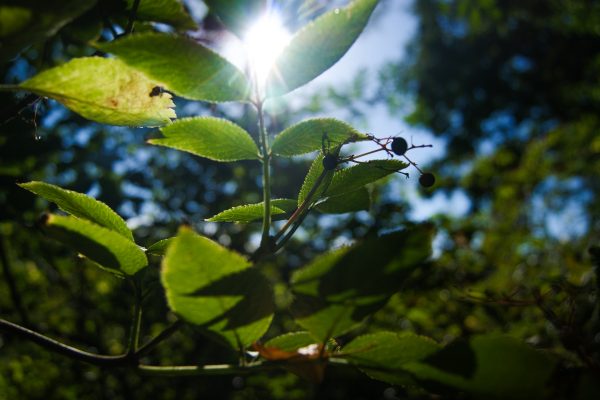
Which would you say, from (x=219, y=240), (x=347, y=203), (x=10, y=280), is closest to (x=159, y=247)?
(x=347, y=203)

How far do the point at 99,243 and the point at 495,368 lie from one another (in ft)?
1.84

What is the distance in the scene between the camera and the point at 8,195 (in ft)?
5.85

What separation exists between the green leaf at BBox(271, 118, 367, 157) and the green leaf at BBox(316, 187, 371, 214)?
143mm

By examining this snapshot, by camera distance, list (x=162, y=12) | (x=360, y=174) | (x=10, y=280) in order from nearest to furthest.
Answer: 1. (x=360, y=174)
2. (x=162, y=12)
3. (x=10, y=280)

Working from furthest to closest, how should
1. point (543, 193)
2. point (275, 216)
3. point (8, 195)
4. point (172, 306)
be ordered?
point (543, 193) < point (8, 195) < point (275, 216) < point (172, 306)

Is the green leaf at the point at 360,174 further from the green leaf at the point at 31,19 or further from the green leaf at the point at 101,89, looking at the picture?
the green leaf at the point at 31,19

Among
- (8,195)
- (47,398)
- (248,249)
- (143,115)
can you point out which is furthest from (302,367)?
(47,398)

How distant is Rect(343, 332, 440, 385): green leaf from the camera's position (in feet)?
2.02

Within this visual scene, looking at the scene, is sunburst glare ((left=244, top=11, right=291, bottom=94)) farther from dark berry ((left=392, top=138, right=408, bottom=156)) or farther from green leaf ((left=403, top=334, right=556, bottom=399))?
green leaf ((left=403, top=334, right=556, bottom=399))

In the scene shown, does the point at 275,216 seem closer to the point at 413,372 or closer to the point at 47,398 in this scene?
the point at 413,372

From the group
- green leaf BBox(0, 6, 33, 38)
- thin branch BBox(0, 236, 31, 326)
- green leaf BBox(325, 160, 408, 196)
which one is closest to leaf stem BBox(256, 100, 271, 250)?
green leaf BBox(325, 160, 408, 196)

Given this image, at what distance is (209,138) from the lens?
0.79 meters

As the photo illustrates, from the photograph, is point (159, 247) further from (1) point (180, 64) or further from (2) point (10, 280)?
(2) point (10, 280)

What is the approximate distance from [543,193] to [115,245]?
8341 millimetres
